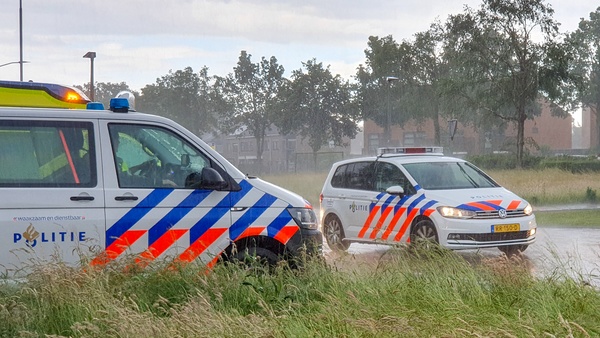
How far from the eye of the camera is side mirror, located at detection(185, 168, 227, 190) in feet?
24.7

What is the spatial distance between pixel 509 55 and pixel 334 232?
33083mm

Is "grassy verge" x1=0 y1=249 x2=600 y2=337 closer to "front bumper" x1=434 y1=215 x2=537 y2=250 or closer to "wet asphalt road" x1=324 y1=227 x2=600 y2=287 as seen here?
"wet asphalt road" x1=324 y1=227 x2=600 y2=287

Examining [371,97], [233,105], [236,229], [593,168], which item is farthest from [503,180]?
[233,105]

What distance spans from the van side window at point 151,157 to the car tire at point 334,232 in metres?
7.03

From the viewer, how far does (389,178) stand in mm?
13805

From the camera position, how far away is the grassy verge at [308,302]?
524 cm

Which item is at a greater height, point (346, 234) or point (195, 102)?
point (195, 102)

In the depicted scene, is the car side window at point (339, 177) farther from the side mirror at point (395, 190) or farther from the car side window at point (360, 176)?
the side mirror at point (395, 190)

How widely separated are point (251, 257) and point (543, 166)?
3614cm

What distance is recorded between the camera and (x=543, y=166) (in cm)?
4175

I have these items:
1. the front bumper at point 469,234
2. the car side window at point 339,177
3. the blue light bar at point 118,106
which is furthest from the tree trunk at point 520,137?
the blue light bar at point 118,106

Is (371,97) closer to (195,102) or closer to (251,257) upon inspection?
(195,102)

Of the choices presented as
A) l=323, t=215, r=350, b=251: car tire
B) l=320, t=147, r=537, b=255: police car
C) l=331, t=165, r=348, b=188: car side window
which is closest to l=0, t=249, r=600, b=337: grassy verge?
l=320, t=147, r=537, b=255: police car

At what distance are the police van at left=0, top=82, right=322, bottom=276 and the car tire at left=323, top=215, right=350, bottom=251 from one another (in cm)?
661
